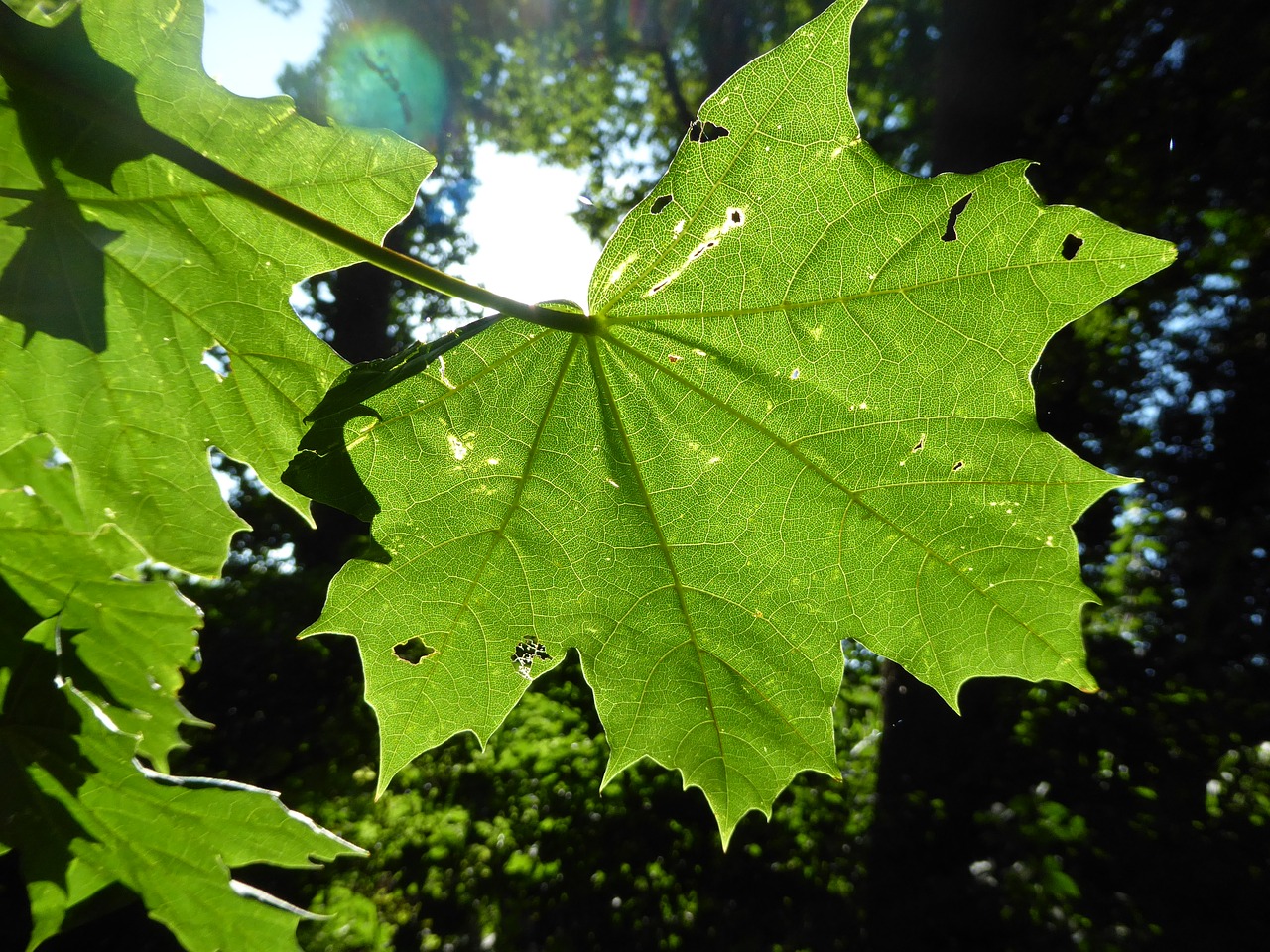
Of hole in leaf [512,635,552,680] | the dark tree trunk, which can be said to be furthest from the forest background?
hole in leaf [512,635,552,680]

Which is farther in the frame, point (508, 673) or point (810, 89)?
point (508, 673)

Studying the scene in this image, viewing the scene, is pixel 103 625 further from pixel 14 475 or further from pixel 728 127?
pixel 728 127

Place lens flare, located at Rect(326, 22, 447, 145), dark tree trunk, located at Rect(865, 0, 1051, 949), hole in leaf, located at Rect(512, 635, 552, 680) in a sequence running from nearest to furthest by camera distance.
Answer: hole in leaf, located at Rect(512, 635, 552, 680)
dark tree trunk, located at Rect(865, 0, 1051, 949)
lens flare, located at Rect(326, 22, 447, 145)

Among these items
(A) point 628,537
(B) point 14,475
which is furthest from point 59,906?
(A) point 628,537

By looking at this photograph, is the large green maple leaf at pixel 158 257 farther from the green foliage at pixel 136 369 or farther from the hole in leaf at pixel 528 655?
the hole in leaf at pixel 528 655

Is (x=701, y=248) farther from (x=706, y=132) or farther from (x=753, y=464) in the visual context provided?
Answer: (x=753, y=464)

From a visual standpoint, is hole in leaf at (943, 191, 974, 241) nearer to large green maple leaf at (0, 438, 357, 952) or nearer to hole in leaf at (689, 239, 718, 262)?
hole in leaf at (689, 239, 718, 262)
